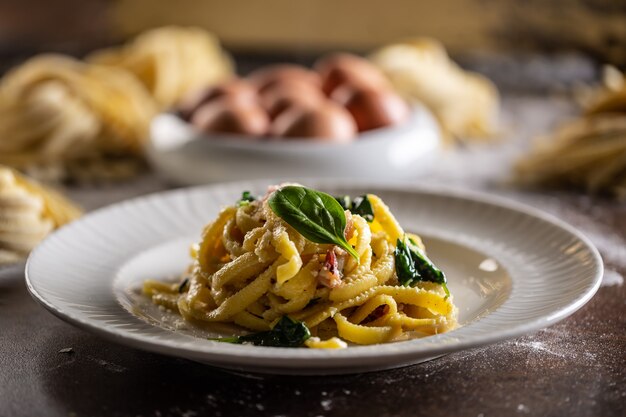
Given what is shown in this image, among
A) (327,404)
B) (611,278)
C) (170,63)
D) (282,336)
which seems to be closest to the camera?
(327,404)

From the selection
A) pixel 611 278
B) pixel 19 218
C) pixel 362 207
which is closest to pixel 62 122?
pixel 19 218

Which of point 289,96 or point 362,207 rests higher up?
point 362,207

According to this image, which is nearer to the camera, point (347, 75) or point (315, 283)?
Result: point (315, 283)

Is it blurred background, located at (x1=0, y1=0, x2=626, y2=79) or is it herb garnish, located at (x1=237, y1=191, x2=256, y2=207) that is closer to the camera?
herb garnish, located at (x1=237, y1=191, x2=256, y2=207)

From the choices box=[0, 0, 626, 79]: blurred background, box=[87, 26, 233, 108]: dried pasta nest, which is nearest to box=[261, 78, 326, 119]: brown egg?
box=[87, 26, 233, 108]: dried pasta nest

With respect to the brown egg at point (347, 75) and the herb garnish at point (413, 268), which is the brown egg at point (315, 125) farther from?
the herb garnish at point (413, 268)

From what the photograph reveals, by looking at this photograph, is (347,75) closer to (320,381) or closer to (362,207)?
(362,207)

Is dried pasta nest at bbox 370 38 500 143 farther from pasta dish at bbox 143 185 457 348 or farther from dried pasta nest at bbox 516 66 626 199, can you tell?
pasta dish at bbox 143 185 457 348
